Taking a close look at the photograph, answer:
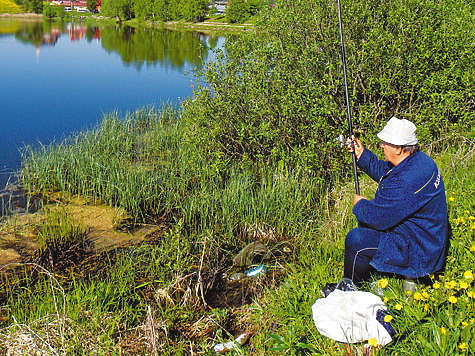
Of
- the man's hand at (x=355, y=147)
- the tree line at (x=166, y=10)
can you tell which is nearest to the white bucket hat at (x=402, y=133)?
the man's hand at (x=355, y=147)

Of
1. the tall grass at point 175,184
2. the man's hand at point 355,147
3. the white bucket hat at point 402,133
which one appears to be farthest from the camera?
the tall grass at point 175,184

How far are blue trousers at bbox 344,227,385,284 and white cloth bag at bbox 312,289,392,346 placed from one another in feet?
1.65

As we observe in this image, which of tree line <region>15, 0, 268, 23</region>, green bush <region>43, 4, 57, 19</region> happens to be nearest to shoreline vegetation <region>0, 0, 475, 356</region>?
tree line <region>15, 0, 268, 23</region>

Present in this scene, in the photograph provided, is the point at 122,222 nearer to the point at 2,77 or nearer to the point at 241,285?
the point at 241,285

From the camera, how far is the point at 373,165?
4.16 m

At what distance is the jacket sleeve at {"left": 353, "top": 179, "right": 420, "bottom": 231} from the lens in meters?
3.20

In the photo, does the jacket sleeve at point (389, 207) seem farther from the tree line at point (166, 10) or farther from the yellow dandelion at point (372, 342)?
the tree line at point (166, 10)

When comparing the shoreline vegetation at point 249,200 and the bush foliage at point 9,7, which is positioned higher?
the bush foliage at point 9,7

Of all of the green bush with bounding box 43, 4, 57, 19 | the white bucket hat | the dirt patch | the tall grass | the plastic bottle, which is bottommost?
the dirt patch

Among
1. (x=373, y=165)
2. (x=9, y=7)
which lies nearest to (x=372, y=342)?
(x=373, y=165)

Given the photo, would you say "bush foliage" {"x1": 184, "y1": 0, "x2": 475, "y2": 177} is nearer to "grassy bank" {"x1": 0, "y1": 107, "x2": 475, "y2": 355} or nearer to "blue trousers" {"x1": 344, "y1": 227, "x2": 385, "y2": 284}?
"grassy bank" {"x1": 0, "y1": 107, "x2": 475, "y2": 355}

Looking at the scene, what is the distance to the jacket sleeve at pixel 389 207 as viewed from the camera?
320 cm

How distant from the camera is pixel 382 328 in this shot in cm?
284

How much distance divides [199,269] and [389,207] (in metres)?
2.14
